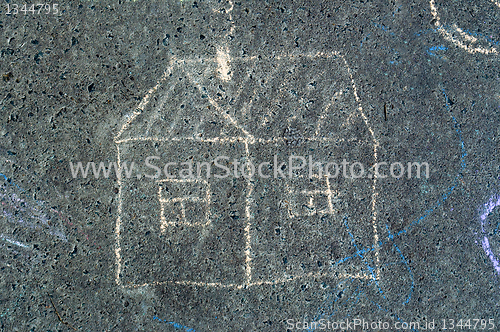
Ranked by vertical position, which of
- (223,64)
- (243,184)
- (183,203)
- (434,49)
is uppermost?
(434,49)

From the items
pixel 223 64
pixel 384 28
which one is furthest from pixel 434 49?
pixel 223 64

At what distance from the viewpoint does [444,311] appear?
2.26 m

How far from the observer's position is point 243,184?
2213mm

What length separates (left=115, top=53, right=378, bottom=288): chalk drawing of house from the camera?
219cm

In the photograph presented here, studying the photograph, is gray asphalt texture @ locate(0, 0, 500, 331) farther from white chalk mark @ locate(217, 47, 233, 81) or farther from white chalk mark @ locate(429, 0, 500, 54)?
white chalk mark @ locate(429, 0, 500, 54)

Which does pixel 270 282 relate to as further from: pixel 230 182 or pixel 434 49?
pixel 434 49

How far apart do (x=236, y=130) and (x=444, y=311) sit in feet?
6.24

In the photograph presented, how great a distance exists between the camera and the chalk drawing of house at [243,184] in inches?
86.2

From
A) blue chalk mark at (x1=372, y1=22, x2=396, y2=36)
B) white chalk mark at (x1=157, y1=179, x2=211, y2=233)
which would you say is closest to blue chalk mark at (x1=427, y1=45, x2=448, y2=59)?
blue chalk mark at (x1=372, y1=22, x2=396, y2=36)

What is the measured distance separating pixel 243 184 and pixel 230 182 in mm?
89

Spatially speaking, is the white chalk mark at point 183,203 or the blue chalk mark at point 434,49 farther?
the blue chalk mark at point 434,49

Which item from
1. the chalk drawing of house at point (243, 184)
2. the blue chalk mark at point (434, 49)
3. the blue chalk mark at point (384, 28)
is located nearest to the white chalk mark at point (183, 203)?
the chalk drawing of house at point (243, 184)

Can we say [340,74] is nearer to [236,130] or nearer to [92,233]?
[236,130]

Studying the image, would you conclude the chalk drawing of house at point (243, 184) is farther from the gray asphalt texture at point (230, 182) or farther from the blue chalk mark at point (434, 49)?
the blue chalk mark at point (434, 49)
